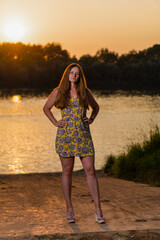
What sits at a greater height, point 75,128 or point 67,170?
point 75,128

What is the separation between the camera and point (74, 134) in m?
4.62

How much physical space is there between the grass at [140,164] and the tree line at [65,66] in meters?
68.5

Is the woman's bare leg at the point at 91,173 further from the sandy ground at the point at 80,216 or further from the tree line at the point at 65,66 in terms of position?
the tree line at the point at 65,66

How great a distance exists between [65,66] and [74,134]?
78.4 meters

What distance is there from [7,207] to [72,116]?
1838 millimetres

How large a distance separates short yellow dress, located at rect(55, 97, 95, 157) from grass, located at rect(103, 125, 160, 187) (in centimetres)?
516

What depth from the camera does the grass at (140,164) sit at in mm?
10439

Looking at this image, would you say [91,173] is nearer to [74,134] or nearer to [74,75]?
[74,134]

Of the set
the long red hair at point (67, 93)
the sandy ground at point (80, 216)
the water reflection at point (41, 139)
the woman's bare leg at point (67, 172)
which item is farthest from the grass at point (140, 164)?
the long red hair at point (67, 93)

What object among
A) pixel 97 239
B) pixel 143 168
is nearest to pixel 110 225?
pixel 97 239

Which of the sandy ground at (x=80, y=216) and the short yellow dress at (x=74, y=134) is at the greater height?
the short yellow dress at (x=74, y=134)

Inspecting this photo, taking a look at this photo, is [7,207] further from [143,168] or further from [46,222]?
[143,168]

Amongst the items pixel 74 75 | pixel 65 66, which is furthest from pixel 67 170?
pixel 65 66

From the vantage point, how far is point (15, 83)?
88.4m
